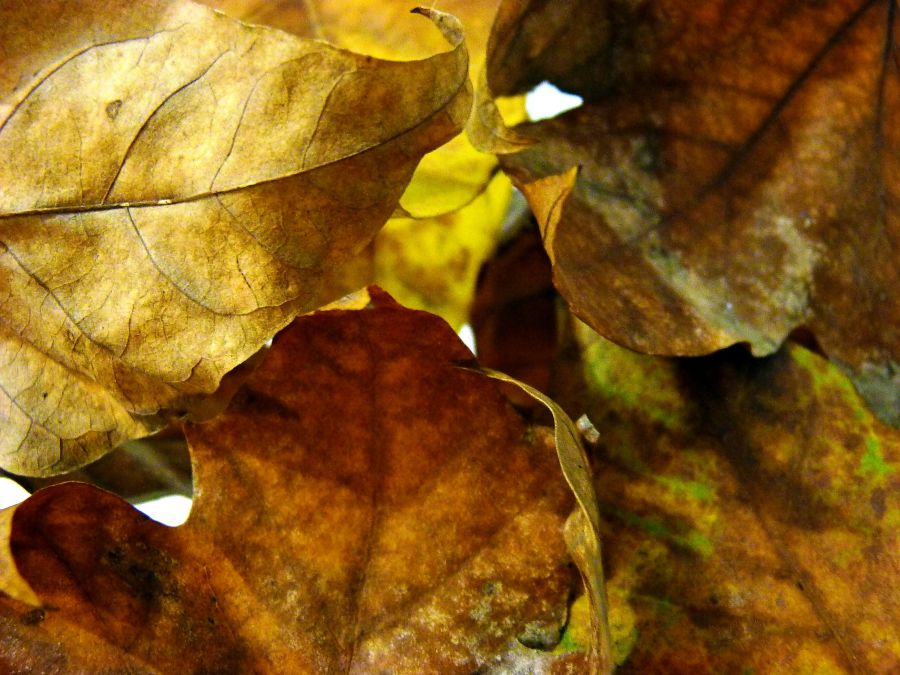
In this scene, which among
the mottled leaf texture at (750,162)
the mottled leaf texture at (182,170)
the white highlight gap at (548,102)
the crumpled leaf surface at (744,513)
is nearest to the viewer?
the mottled leaf texture at (182,170)

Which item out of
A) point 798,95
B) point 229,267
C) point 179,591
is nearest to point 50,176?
point 229,267

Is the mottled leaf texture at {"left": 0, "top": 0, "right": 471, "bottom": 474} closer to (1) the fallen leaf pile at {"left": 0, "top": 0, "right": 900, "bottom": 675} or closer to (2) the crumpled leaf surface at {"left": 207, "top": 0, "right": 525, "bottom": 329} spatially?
(1) the fallen leaf pile at {"left": 0, "top": 0, "right": 900, "bottom": 675}

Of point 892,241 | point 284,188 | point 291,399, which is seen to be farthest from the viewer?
point 892,241

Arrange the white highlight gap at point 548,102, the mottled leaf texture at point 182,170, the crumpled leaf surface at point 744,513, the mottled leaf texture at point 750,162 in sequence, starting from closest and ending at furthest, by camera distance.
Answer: the mottled leaf texture at point 182,170, the crumpled leaf surface at point 744,513, the mottled leaf texture at point 750,162, the white highlight gap at point 548,102

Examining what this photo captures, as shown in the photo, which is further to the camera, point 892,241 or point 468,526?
point 892,241

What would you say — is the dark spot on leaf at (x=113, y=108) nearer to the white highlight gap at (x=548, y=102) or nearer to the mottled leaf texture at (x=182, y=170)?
the mottled leaf texture at (x=182, y=170)

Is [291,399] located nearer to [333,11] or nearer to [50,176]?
[50,176]

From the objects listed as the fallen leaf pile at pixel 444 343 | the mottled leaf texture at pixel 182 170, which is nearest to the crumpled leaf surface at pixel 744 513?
the fallen leaf pile at pixel 444 343

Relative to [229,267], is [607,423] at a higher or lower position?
lower
